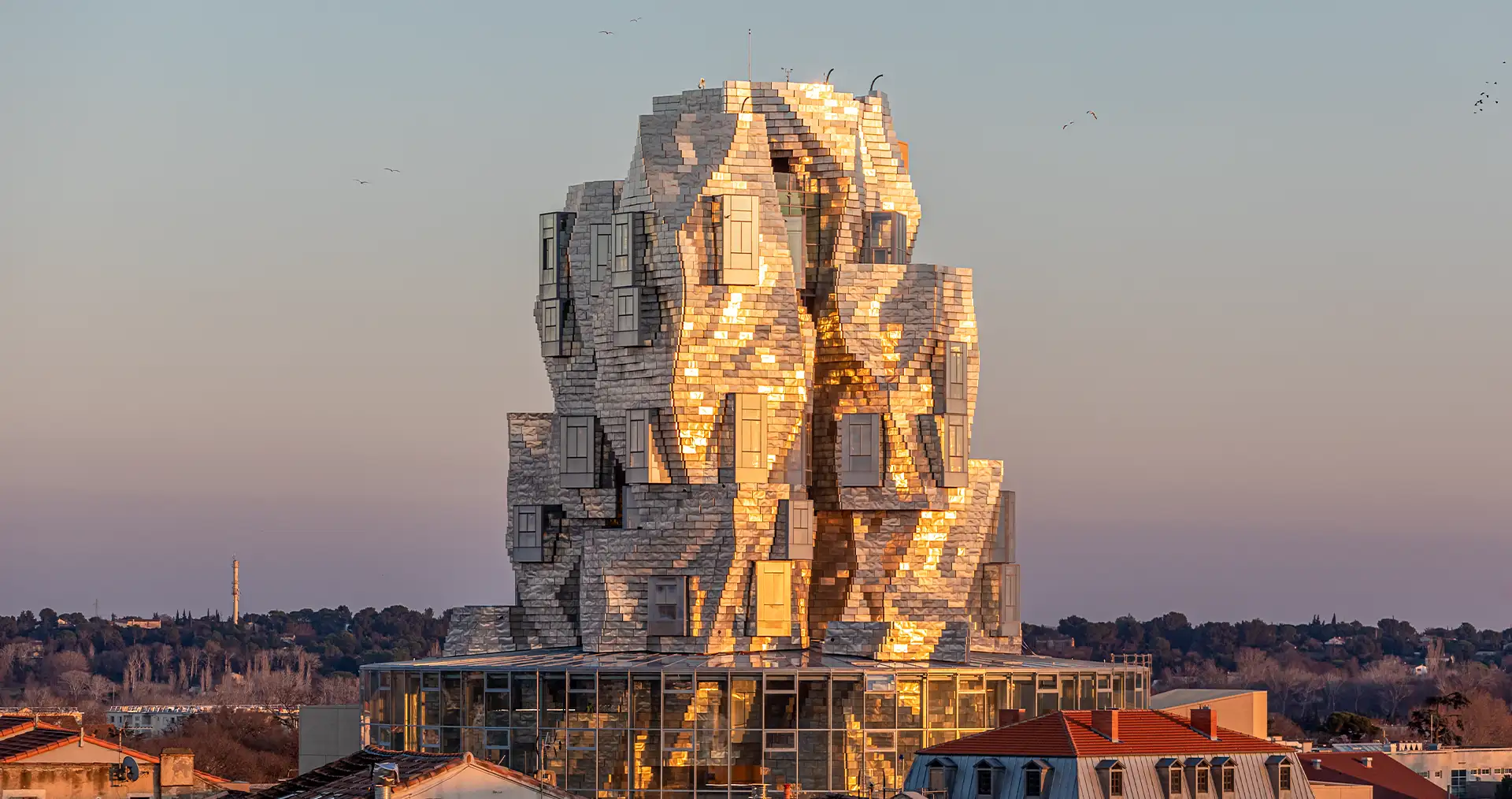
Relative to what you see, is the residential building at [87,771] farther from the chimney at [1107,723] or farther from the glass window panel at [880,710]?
the chimney at [1107,723]

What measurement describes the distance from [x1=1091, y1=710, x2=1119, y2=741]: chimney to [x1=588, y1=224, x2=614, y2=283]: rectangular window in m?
20.9

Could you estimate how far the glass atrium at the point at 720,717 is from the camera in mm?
89250

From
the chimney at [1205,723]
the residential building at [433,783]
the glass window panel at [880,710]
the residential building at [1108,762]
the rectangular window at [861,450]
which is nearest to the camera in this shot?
the residential building at [433,783]

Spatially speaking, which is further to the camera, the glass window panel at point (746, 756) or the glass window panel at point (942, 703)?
the glass window panel at point (942, 703)

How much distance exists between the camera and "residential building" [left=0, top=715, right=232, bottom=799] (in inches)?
3408

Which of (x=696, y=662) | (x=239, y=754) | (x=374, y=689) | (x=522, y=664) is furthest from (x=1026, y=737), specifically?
(x=239, y=754)

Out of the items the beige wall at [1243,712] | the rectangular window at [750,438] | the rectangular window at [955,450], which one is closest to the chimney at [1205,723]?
the rectangular window at [955,450]

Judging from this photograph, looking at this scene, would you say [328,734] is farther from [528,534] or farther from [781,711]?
[781,711]

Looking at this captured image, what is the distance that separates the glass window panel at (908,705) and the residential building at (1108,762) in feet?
5.26

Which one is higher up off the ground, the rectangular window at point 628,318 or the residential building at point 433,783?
the rectangular window at point 628,318

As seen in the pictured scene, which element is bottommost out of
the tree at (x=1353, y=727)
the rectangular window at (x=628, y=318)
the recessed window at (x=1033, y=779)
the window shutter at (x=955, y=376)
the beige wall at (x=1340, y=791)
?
the tree at (x=1353, y=727)

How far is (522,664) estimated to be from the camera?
302 feet

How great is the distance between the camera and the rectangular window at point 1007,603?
9981cm

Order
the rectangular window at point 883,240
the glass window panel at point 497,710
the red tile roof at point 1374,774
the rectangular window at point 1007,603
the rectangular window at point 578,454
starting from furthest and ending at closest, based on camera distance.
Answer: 1. the red tile roof at point 1374,774
2. the rectangular window at point 1007,603
3. the rectangular window at point 883,240
4. the rectangular window at point 578,454
5. the glass window panel at point 497,710
